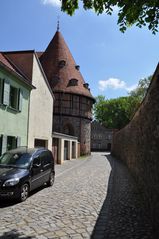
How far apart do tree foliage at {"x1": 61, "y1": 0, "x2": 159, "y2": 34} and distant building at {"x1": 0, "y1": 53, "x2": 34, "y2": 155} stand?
10.4 m

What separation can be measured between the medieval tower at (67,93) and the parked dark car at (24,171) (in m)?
28.2

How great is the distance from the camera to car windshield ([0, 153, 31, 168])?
1083 centimetres

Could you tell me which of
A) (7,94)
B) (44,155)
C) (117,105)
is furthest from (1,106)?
(117,105)

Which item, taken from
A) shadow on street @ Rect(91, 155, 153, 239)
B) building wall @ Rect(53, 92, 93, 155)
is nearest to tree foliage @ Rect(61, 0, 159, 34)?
shadow on street @ Rect(91, 155, 153, 239)

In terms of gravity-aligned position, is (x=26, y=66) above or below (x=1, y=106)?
above

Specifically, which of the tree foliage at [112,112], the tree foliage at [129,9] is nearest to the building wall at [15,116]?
the tree foliage at [129,9]

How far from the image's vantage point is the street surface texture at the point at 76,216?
6262 mm

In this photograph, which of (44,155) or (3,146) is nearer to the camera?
(44,155)

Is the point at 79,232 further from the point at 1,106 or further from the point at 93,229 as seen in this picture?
the point at 1,106

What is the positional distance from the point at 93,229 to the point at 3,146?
10171mm

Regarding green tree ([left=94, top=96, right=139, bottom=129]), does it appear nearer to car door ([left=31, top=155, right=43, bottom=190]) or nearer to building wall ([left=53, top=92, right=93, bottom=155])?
building wall ([left=53, top=92, right=93, bottom=155])

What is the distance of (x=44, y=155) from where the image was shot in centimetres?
1271

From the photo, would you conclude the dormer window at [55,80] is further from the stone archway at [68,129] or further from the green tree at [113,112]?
the green tree at [113,112]

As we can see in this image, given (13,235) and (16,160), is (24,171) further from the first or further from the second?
(13,235)
